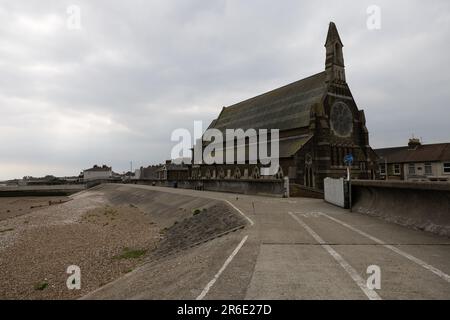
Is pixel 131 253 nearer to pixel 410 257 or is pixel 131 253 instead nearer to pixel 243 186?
pixel 410 257

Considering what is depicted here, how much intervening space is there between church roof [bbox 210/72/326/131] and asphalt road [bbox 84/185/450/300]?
34721 millimetres

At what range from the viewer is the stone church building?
1577 inches

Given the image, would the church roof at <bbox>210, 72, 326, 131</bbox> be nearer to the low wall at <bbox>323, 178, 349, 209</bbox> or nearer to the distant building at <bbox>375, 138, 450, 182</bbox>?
the distant building at <bbox>375, 138, 450, 182</bbox>

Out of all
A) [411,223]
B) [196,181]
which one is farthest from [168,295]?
[196,181]

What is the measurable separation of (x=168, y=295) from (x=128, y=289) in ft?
8.72

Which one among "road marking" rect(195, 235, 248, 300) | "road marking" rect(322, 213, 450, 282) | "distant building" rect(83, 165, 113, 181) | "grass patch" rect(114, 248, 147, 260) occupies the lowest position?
"grass patch" rect(114, 248, 147, 260)

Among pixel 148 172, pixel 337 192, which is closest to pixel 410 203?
pixel 337 192

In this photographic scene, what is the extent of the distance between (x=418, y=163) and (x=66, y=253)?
5223cm

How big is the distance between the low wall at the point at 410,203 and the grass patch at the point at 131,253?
12500mm

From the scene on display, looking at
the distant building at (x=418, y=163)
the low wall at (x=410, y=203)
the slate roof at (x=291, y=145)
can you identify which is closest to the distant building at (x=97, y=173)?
the slate roof at (x=291, y=145)

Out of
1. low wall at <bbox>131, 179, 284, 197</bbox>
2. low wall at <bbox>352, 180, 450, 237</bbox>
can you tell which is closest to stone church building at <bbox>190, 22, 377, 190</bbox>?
low wall at <bbox>131, 179, 284, 197</bbox>

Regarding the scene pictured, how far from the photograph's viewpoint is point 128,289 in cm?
899

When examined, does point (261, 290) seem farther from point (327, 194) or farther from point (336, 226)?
point (327, 194)
